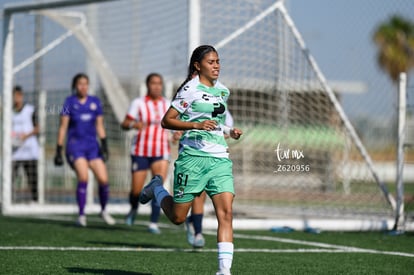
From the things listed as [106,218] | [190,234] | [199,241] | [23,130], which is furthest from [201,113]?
[23,130]

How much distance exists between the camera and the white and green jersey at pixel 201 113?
7508mm

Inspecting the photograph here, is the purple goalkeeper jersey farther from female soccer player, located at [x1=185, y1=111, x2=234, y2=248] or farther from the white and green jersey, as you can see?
the white and green jersey

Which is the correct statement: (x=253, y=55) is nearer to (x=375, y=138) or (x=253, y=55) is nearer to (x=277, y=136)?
(x=277, y=136)

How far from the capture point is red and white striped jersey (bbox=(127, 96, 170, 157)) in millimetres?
12422

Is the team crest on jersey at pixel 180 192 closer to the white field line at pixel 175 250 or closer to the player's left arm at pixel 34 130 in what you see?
the white field line at pixel 175 250

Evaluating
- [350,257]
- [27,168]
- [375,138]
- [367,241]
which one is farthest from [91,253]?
[375,138]

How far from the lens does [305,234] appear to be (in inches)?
476

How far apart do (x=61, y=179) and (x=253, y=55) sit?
8.17 meters

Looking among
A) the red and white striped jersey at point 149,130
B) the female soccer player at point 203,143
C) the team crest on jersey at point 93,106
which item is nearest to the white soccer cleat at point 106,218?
the red and white striped jersey at point 149,130

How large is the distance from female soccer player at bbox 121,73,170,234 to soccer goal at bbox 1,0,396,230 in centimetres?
93

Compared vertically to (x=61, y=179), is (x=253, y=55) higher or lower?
higher

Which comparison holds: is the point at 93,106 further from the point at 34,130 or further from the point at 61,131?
the point at 34,130

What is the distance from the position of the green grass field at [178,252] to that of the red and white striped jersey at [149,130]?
1.15 m

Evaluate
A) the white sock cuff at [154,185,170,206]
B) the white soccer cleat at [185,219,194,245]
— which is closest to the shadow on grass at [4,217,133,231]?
the white soccer cleat at [185,219,194,245]
